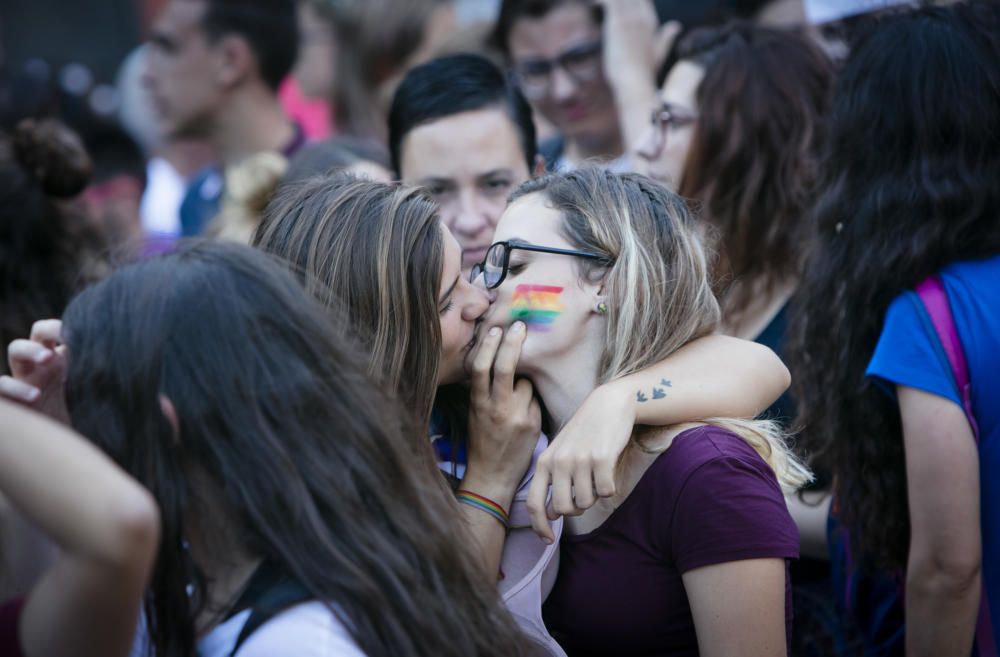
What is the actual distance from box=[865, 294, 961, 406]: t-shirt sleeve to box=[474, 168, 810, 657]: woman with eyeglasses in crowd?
0.31 meters

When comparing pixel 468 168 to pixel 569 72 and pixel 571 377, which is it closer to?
pixel 571 377

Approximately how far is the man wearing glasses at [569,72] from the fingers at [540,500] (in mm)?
2380

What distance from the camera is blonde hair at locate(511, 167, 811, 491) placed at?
83.9 inches

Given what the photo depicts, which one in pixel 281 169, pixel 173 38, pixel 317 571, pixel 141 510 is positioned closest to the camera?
pixel 141 510

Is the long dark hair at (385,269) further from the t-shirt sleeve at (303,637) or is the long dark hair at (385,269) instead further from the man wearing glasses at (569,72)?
the man wearing glasses at (569,72)

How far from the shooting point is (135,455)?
1.47 meters

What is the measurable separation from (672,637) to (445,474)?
0.61 meters

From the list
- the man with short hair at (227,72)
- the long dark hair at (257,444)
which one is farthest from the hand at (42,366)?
the man with short hair at (227,72)

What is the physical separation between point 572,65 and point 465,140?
1.23 m

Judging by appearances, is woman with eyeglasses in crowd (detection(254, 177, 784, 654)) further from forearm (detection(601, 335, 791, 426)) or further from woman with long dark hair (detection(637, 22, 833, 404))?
woman with long dark hair (detection(637, 22, 833, 404))

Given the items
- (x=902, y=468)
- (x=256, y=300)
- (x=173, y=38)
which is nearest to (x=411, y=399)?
(x=256, y=300)

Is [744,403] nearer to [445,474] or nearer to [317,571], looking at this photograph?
[445,474]

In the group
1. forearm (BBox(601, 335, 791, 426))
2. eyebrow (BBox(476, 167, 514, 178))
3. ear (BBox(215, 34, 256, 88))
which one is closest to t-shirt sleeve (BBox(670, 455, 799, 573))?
forearm (BBox(601, 335, 791, 426))

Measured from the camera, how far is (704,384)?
2.05 metres
